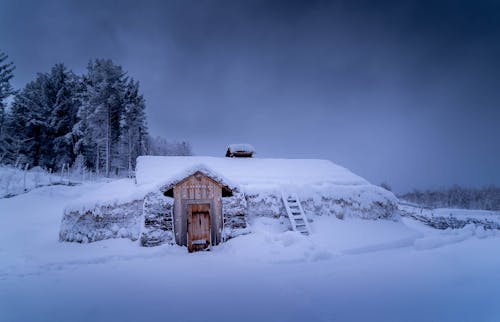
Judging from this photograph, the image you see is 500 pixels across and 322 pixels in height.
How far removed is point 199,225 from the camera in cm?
1114

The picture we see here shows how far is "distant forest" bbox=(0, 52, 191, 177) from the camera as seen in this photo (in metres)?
27.1

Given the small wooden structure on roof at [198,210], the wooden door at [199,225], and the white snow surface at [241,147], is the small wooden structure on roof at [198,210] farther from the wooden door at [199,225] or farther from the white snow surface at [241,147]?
the white snow surface at [241,147]

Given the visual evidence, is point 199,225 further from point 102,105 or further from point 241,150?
point 102,105

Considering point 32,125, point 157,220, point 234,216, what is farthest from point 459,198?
point 32,125

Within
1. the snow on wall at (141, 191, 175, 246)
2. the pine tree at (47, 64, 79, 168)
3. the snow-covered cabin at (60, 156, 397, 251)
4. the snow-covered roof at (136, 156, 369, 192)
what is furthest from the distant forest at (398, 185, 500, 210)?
the pine tree at (47, 64, 79, 168)

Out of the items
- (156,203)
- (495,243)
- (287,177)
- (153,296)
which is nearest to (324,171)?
(287,177)

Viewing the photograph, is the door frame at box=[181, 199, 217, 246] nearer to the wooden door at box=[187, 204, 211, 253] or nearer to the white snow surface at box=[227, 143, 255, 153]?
the wooden door at box=[187, 204, 211, 253]

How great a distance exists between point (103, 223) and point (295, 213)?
910 centimetres

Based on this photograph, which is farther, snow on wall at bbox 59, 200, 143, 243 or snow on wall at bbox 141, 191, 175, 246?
snow on wall at bbox 59, 200, 143, 243

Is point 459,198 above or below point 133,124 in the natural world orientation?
below

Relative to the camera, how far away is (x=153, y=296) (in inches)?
221

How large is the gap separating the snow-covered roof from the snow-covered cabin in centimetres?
12

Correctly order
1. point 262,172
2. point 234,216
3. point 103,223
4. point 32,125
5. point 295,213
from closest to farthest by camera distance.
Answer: point 103,223 → point 234,216 → point 295,213 → point 262,172 → point 32,125

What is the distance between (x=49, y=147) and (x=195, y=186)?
91.7ft
